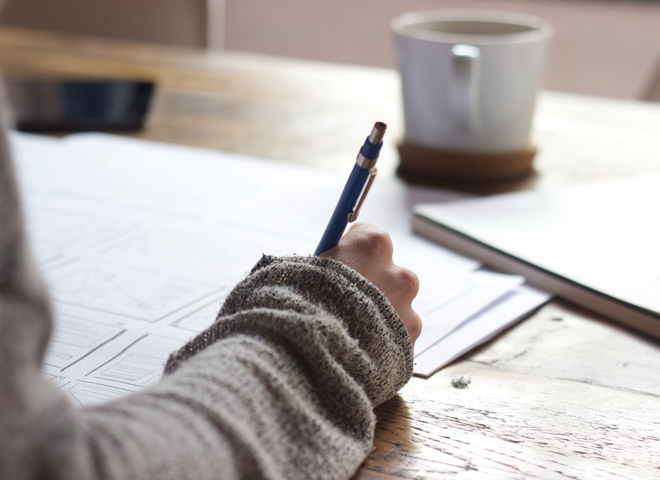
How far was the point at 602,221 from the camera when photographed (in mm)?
564

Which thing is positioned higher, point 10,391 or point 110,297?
point 10,391

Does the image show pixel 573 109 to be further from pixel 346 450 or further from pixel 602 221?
pixel 346 450

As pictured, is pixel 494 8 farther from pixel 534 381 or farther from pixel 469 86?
pixel 534 381

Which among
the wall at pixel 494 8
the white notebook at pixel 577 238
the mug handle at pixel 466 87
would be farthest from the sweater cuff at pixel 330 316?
the wall at pixel 494 8

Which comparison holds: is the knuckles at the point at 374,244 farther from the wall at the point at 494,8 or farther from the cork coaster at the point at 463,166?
the wall at the point at 494,8

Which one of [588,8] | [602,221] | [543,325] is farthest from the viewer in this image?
[588,8]

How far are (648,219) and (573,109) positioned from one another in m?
0.52

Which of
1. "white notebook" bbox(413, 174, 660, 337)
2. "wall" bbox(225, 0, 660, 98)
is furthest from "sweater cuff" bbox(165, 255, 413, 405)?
"wall" bbox(225, 0, 660, 98)

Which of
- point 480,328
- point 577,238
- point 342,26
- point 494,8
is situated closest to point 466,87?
point 577,238

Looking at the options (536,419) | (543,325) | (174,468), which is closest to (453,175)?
(543,325)

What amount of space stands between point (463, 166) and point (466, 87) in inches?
3.7

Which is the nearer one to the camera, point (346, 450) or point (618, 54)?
point (346, 450)

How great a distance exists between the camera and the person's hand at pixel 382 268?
1.23 feet

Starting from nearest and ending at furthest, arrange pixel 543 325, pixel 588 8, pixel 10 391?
pixel 10 391
pixel 543 325
pixel 588 8
